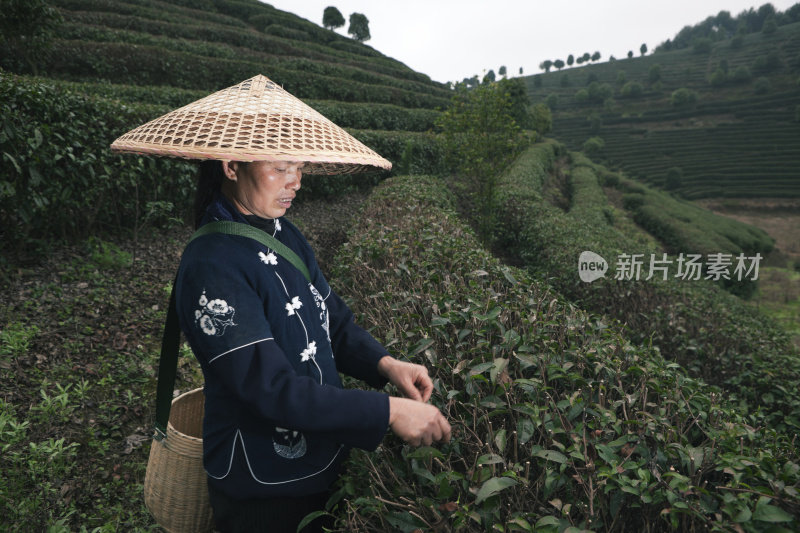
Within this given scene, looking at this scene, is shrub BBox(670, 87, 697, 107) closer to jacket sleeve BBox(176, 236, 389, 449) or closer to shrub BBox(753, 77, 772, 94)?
shrub BBox(753, 77, 772, 94)

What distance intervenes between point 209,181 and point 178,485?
1142 millimetres

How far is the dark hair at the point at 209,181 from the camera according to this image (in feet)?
4.79

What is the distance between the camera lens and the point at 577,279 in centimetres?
700

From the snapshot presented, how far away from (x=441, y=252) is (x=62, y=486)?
10.4 feet

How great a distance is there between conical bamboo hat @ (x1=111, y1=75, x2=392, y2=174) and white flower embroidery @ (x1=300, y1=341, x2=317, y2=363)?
2.01 feet

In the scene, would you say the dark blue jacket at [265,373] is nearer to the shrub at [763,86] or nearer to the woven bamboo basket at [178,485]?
the woven bamboo basket at [178,485]

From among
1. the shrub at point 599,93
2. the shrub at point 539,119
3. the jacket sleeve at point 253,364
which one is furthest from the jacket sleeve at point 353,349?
the shrub at point 599,93

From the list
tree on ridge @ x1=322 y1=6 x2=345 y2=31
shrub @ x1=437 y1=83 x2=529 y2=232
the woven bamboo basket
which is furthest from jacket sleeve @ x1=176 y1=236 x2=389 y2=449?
tree on ridge @ x1=322 y1=6 x2=345 y2=31

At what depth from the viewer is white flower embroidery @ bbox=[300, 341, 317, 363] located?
4.60 feet

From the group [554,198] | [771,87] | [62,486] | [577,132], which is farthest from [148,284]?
[771,87]

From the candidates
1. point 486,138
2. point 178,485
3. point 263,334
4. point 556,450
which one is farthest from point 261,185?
point 486,138

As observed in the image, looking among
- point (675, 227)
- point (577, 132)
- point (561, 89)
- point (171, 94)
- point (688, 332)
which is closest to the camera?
point (688, 332)

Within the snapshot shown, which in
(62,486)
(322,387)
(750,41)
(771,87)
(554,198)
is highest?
(750,41)

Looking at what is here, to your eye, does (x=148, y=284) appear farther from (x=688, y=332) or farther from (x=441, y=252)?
(x=688, y=332)
